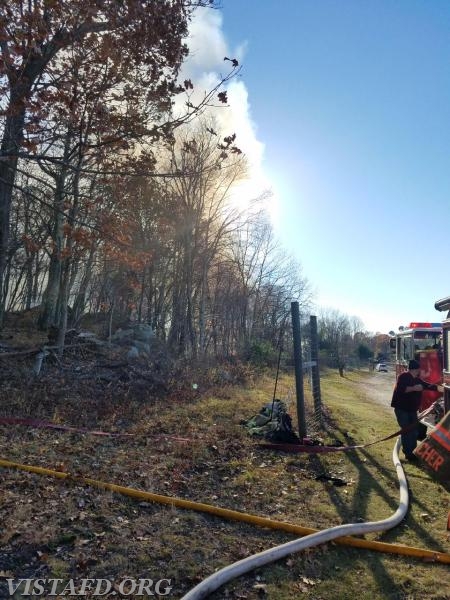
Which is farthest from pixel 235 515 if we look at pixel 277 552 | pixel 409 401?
pixel 409 401

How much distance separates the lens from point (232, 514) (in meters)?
4.68

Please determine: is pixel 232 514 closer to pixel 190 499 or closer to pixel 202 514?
pixel 202 514

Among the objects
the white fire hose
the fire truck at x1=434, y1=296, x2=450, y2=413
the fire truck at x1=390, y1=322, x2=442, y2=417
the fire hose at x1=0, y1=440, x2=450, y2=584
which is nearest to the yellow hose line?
the fire hose at x1=0, y1=440, x2=450, y2=584

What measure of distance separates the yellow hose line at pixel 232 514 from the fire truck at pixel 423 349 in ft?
23.3

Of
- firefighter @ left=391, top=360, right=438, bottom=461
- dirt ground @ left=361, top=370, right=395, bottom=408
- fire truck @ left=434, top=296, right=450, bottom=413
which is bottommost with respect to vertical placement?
dirt ground @ left=361, top=370, right=395, bottom=408

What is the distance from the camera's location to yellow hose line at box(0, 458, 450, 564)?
158 inches

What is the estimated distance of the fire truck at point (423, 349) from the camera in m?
10.9

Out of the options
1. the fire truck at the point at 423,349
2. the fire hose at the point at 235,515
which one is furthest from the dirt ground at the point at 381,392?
the fire hose at the point at 235,515

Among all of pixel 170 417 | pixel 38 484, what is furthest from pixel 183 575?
pixel 170 417

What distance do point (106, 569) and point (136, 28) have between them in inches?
248

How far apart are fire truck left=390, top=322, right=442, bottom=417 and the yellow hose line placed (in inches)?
280

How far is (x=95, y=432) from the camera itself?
25.5 feet

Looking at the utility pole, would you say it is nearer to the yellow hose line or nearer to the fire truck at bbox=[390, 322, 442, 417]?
the yellow hose line

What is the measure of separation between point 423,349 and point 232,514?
973 centimetres
